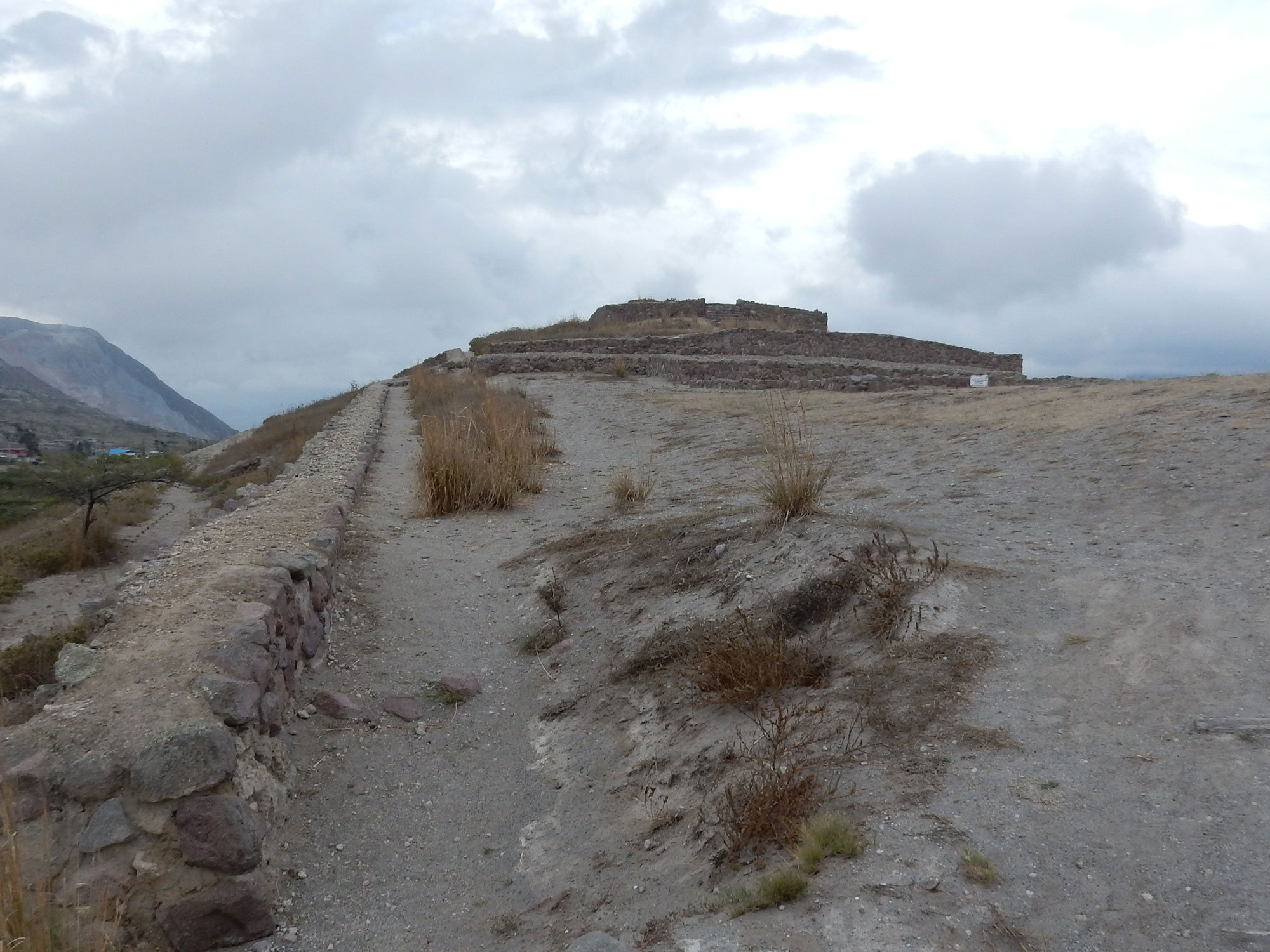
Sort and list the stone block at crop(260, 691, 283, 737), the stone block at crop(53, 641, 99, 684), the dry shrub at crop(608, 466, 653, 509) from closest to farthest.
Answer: the stone block at crop(53, 641, 99, 684)
the stone block at crop(260, 691, 283, 737)
the dry shrub at crop(608, 466, 653, 509)

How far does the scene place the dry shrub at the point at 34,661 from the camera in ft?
12.5

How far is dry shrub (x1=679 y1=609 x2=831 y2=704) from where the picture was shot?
11.3 feet

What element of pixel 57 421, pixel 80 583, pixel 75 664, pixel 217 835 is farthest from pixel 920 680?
pixel 57 421

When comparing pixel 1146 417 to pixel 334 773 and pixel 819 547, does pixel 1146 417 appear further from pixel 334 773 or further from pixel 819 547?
pixel 334 773

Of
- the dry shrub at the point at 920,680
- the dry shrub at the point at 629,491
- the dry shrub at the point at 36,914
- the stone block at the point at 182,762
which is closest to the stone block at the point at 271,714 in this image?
the stone block at the point at 182,762

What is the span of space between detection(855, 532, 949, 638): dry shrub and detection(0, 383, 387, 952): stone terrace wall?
2.42 meters

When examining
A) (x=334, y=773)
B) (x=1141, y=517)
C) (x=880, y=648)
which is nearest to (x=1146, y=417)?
(x=1141, y=517)

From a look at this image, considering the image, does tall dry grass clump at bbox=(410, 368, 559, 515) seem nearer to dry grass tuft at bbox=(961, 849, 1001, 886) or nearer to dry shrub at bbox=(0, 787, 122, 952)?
dry shrub at bbox=(0, 787, 122, 952)

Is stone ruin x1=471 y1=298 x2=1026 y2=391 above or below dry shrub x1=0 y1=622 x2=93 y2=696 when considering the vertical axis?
above

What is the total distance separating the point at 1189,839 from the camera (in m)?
2.21

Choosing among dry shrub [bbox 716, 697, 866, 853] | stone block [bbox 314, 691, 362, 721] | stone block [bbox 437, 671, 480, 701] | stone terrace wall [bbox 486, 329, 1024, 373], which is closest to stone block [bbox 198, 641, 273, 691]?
stone block [bbox 314, 691, 362, 721]

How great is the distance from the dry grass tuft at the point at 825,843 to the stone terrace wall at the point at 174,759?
1.65 m

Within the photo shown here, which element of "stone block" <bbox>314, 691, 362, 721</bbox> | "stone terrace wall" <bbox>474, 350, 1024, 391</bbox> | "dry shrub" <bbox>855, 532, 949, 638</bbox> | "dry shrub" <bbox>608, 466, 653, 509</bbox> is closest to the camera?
"dry shrub" <bbox>855, 532, 949, 638</bbox>

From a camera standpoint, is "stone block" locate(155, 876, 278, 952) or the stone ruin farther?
the stone ruin
